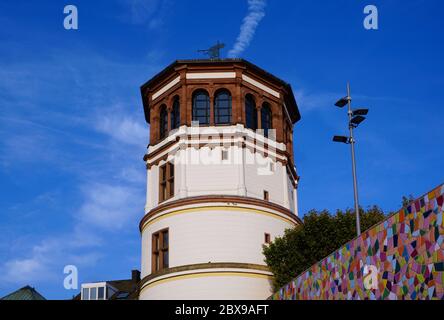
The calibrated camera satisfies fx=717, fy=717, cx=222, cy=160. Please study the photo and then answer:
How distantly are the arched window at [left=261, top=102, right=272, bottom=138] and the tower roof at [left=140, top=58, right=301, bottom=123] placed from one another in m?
1.89

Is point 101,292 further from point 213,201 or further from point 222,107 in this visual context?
point 222,107

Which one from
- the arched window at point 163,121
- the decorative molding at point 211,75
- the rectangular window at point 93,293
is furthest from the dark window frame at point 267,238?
the rectangular window at point 93,293

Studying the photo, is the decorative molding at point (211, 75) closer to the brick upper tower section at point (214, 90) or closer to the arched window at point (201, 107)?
the brick upper tower section at point (214, 90)

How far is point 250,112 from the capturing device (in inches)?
1934

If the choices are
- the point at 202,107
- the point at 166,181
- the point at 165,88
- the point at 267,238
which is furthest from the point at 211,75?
the point at 267,238

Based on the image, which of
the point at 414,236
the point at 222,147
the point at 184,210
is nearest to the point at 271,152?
the point at 222,147

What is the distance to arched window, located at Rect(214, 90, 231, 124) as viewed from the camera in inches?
1895

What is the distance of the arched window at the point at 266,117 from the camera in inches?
1960

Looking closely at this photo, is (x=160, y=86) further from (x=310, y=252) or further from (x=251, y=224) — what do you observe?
(x=310, y=252)

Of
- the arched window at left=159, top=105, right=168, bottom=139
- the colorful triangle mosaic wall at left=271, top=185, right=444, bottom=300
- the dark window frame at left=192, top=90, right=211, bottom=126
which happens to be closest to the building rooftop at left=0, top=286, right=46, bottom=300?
the arched window at left=159, top=105, right=168, bottom=139

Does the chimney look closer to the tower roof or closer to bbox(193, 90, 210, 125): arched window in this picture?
the tower roof
